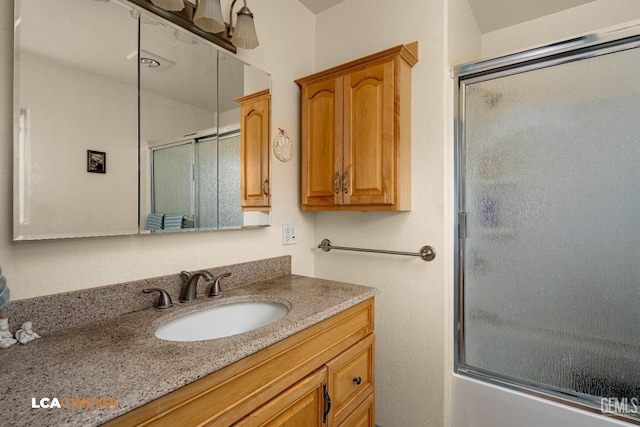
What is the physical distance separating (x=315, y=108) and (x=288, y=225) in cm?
70

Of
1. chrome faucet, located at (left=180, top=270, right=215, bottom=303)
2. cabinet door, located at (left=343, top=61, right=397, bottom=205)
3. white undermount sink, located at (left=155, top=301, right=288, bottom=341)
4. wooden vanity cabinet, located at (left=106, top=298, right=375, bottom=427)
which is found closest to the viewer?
wooden vanity cabinet, located at (left=106, top=298, right=375, bottom=427)

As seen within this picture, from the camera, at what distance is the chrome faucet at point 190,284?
1209mm

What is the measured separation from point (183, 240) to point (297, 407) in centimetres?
78

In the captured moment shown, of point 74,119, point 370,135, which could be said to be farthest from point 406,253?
point 74,119

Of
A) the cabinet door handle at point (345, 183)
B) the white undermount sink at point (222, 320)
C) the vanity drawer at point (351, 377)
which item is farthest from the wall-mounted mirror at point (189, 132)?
the vanity drawer at point (351, 377)

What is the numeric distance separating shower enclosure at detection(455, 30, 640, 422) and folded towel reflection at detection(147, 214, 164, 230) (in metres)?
1.38

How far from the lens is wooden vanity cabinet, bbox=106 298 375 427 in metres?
0.68

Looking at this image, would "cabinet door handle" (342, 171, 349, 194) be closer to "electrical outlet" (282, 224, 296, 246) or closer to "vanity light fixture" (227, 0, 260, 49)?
"electrical outlet" (282, 224, 296, 246)

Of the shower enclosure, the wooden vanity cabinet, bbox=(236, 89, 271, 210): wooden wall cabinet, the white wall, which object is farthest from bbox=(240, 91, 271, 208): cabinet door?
the shower enclosure

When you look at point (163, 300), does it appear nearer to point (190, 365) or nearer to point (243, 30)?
point (190, 365)

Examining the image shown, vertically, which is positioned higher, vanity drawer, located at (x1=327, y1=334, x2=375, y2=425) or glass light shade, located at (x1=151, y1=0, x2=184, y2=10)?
glass light shade, located at (x1=151, y1=0, x2=184, y2=10)

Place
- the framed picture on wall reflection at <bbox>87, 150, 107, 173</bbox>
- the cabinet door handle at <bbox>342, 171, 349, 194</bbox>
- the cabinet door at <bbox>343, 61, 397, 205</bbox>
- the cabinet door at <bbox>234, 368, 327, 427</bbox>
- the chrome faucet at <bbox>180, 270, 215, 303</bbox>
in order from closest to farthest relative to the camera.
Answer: the cabinet door at <bbox>234, 368, 327, 427</bbox>, the framed picture on wall reflection at <bbox>87, 150, 107, 173</bbox>, the chrome faucet at <bbox>180, 270, 215, 303</bbox>, the cabinet door at <bbox>343, 61, 397, 205</bbox>, the cabinet door handle at <bbox>342, 171, 349, 194</bbox>

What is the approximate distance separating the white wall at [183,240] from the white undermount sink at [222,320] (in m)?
0.22

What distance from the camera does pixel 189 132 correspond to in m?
1.28
